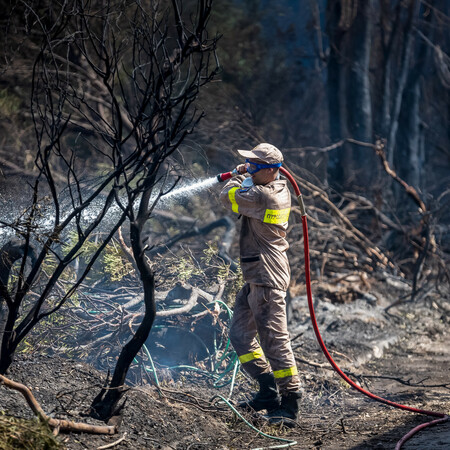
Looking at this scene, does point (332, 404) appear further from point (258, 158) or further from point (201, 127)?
point (201, 127)

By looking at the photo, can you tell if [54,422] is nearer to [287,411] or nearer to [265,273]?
[265,273]

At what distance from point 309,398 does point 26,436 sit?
316cm

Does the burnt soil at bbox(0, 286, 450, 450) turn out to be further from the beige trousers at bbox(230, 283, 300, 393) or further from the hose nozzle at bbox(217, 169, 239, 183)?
the hose nozzle at bbox(217, 169, 239, 183)

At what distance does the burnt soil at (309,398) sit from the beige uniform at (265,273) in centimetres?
44

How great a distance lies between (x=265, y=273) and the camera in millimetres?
4457

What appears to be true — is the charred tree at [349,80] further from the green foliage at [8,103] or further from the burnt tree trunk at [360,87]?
the green foliage at [8,103]

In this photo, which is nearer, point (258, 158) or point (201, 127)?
point (258, 158)

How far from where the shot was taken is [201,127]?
34.6 feet

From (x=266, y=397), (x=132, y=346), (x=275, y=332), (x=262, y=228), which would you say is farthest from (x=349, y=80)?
(x=132, y=346)

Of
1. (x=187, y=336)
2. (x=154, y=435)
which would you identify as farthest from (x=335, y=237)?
(x=154, y=435)

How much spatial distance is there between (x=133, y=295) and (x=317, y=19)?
38.3 ft

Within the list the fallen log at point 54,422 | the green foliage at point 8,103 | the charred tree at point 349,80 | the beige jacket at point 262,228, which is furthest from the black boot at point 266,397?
the charred tree at point 349,80

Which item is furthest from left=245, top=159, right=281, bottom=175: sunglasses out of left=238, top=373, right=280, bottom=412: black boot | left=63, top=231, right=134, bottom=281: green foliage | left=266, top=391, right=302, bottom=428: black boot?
left=63, top=231, right=134, bottom=281: green foliage

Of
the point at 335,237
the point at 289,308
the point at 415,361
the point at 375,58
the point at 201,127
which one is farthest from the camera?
the point at 375,58
